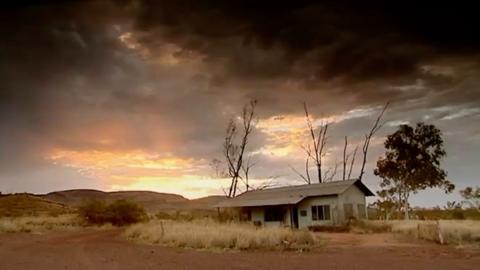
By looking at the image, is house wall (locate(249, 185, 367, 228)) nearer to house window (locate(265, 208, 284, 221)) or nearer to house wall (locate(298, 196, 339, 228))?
house wall (locate(298, 196, 339, 228))

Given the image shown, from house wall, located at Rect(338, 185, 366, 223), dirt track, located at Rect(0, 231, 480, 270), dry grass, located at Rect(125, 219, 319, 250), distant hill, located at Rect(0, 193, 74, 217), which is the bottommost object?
dirt track, located at Rect(0, 231, 480, 270)

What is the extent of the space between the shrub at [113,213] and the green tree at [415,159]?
15014 mm

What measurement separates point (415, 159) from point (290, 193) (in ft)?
29.6

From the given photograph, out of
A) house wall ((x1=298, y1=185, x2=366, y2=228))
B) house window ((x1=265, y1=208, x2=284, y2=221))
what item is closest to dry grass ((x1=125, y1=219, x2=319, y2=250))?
house wall ((x1=298, y1=185, x2=366, y2=228))

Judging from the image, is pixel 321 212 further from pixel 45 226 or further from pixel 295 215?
pixel 45 226

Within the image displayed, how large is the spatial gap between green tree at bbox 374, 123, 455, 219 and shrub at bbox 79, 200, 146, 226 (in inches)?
591

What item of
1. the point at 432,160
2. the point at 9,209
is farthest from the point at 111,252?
the point at 9,209

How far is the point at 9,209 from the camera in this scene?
47781 mm

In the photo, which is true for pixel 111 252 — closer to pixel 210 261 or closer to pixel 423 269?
pixel 210 261

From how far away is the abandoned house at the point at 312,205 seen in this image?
24219mm

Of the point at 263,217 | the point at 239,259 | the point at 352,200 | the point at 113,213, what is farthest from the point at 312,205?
the point at 239,259

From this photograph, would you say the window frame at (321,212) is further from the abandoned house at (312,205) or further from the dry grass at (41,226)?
the dry grass at (41,226)

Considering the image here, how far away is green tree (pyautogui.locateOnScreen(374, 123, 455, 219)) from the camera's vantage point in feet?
102

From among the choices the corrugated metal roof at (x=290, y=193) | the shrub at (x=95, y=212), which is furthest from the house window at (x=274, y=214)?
the shrub at (x=95, y=212)
